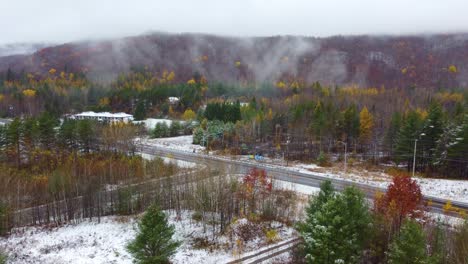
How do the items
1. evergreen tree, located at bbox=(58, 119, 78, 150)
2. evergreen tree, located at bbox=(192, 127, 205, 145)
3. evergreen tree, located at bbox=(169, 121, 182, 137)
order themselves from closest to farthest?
evergreen tree, located at bbox=(58, 119, 78, 150) < evergreen tree, located at bbox=(192, 127, 205, 145) < evergreen tree, located at bbox=(169, 121, 182, 137)

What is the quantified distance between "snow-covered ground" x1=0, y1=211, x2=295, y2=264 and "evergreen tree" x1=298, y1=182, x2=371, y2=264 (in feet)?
24.9

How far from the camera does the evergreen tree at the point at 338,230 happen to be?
21.9 metres

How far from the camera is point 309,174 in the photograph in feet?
160

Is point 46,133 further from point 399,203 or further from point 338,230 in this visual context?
point 399,203

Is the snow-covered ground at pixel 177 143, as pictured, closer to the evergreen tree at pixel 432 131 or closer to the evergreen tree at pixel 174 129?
the evergreen tree at pixel 174 129

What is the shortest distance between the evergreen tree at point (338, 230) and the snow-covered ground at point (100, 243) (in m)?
7.59

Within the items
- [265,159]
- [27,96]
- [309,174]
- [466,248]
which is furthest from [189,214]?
[27,96]

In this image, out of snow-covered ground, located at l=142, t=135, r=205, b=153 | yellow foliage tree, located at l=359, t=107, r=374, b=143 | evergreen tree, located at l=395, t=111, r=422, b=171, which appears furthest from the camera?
snow-covered ground, located at l=142, t=135, r=205, b=153

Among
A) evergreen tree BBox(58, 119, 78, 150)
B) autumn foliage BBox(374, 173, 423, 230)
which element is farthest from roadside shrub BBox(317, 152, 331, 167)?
evergreen tree BBox(58, 119, 78, 150)

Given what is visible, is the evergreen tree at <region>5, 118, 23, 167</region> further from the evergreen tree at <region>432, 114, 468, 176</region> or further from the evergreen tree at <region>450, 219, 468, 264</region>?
the evergreen tree at <region>432, 114, 468, 176</region>

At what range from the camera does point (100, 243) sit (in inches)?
1217

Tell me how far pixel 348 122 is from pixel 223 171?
38.7m

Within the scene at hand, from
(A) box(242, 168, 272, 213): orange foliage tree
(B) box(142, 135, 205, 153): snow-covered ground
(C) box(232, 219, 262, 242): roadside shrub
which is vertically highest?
(A) box(242, 168, 272, 213): orange foliage tree

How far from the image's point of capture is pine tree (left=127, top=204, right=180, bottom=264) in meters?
23.5
